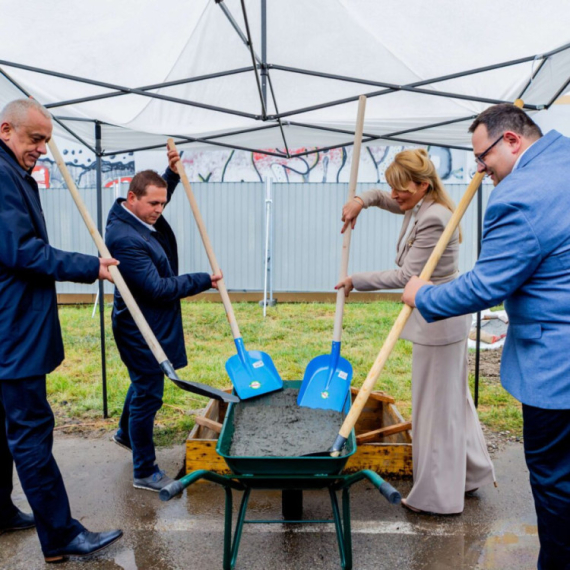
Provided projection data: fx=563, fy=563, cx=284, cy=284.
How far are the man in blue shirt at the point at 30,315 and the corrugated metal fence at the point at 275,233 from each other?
8.19 m

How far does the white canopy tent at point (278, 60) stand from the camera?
2.98 metres

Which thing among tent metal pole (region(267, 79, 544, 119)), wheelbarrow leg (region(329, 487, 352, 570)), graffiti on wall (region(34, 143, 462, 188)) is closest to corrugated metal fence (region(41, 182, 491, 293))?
graffiti on wall (region(34, 143, 462, 188))

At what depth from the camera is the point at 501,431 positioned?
13.9 ft

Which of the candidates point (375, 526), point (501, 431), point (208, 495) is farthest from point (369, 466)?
point (501, 431)

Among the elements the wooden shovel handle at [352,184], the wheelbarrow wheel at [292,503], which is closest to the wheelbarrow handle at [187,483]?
the wheelbarrow wheel at [292,503]

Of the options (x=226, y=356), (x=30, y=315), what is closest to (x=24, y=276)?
(x=30, y=315)

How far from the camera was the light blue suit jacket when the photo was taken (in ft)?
5.96

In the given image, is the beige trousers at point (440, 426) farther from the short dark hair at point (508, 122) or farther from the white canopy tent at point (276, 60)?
the white canopy tent at point (276, 60)

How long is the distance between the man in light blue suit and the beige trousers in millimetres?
835

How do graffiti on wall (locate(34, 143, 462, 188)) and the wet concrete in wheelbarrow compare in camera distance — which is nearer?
the wet concrete in wheelbarrow

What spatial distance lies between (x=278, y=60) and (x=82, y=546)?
112 inches

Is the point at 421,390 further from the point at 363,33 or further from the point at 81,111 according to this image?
the point at 81,111

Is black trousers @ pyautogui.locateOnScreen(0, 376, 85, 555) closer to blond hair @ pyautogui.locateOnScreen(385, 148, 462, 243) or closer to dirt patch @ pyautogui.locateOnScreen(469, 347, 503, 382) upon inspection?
blond hair @ pyautogui.locateOnScreen(385, 148, 462, 243)

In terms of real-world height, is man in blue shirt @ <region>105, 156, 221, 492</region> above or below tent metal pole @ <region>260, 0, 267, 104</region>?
below
